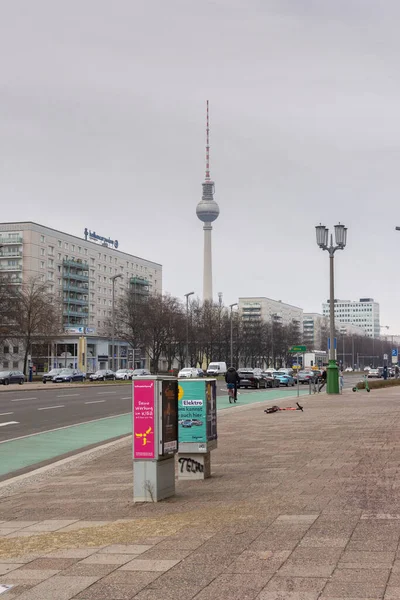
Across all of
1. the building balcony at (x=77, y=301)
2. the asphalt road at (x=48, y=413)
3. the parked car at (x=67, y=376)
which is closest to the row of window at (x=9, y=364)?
the building balcony at (x=77, y=301)

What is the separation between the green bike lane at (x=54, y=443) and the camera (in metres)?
14.8

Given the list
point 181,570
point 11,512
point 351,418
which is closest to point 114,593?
point 181,570

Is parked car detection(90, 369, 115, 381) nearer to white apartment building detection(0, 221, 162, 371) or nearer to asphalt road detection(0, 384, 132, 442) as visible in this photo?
white apartment building detection(0, 221, 162, 371)

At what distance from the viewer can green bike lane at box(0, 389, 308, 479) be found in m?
14.8

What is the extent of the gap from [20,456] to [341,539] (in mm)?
10184

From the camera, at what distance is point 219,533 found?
23.2ft

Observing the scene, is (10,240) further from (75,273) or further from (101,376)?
(101,376)

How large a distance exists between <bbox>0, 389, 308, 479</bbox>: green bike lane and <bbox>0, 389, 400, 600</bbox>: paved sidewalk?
6.16 feet

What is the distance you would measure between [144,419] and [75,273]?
12007 centimetres

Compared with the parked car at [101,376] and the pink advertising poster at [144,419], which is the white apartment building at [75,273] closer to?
the parked car at [101,376]

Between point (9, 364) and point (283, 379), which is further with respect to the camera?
point (9, 364)

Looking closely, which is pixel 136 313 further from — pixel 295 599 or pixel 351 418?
pixel 295 599

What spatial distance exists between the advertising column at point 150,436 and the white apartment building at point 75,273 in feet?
302

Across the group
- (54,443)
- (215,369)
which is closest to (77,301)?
(215,369)
